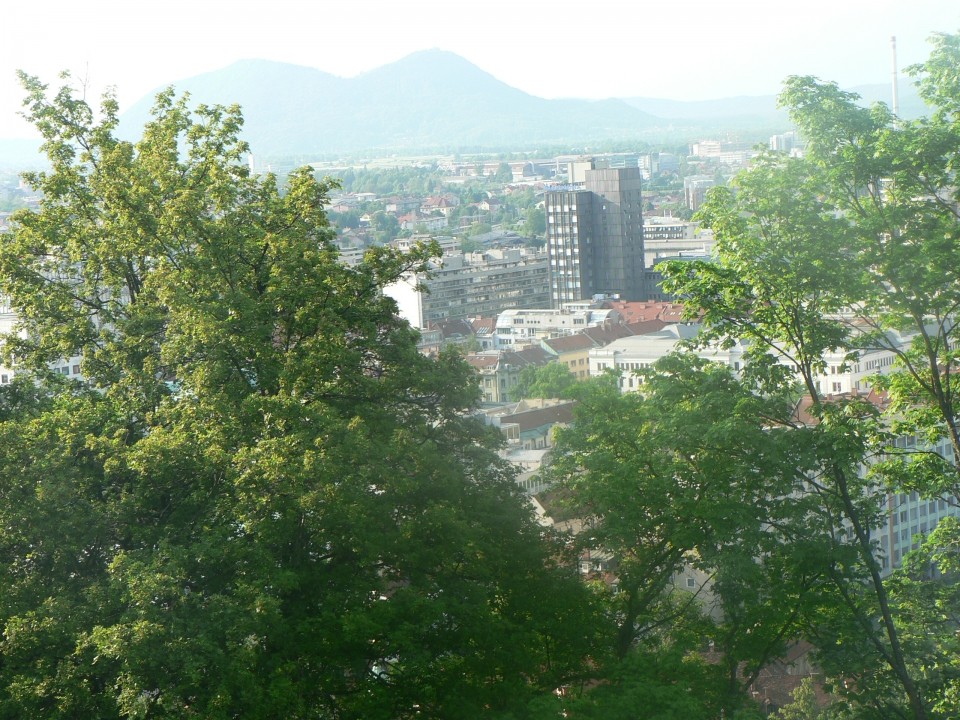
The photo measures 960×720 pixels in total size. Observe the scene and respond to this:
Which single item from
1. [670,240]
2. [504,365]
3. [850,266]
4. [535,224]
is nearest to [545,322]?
[504,365]

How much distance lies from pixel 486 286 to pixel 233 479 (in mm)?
82228

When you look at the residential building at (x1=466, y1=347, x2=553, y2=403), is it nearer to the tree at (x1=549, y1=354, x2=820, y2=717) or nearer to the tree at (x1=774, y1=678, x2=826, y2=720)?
the tree at (x1=774, y1=678, x2=826, y2=720)

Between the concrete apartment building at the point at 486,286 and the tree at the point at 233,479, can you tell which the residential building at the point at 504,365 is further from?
the tree at the point at 233,479

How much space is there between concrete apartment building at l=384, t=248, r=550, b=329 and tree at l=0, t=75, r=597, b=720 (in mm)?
73306

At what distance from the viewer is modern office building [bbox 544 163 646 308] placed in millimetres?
87688

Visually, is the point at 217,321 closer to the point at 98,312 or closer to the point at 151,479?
the point at 151,479

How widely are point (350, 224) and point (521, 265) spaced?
58.0m

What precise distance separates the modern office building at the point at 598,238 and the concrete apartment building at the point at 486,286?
2.51 meters

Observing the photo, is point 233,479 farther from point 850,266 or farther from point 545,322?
point 545,322

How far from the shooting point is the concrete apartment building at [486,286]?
88000 millimetres

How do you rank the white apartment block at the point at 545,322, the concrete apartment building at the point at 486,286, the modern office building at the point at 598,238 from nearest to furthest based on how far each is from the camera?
the white apartment block at the point at 545,322
the modern office building at the point at 598,238
the concrete apartment building at the point at 486,286

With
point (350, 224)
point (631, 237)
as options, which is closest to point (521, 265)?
point (631, 237)

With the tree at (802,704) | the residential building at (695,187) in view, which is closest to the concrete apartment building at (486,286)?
the residential building at (695,187)

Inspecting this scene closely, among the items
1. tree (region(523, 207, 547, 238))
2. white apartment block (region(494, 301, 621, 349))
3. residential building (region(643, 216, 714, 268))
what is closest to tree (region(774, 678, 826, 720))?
white apartment block (region(494, 301, 621, 349))
